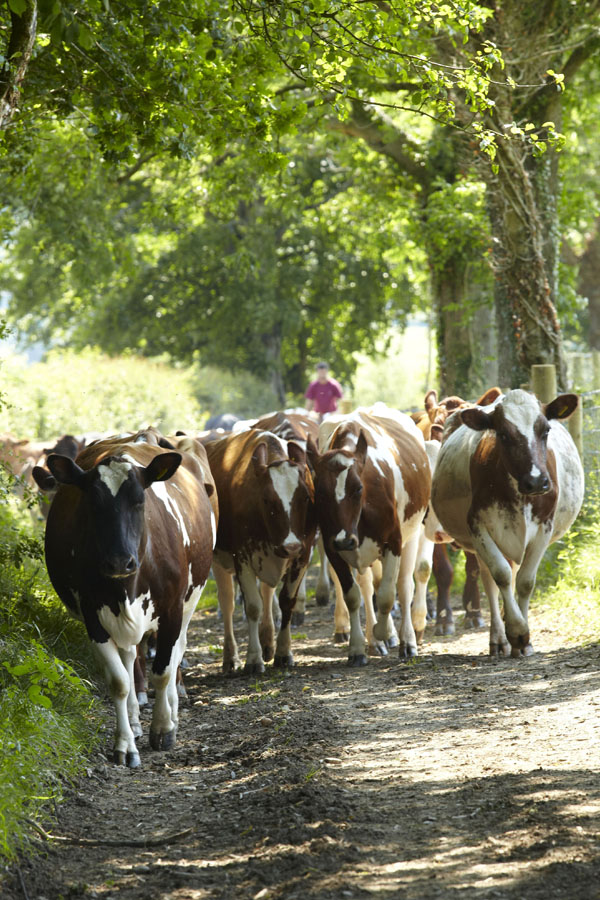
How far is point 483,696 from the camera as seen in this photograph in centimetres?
820

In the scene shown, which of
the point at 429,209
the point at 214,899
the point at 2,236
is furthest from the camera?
the point at 429,209

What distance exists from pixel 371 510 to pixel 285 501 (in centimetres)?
82

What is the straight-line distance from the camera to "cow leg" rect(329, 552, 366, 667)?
10.1m

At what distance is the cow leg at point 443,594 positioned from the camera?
11.8 meters

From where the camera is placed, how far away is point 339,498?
9969mm

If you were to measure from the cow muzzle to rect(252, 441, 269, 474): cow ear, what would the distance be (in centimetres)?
92

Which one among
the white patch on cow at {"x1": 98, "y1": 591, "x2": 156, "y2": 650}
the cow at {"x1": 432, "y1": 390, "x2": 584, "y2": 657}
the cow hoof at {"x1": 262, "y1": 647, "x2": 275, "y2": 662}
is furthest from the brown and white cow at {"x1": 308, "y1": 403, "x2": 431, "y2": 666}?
the white patch on cow at {"x1": 98, "y1": 591, "x2": 156, "y2": 650}

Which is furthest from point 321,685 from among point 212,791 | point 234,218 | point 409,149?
point 234,218

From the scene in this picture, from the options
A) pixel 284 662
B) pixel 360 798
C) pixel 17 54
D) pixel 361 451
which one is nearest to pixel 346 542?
A: pixel 361 451

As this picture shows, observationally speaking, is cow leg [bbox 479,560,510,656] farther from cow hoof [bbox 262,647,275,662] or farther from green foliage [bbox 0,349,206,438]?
green foliage [bbox 0,349,206,438]

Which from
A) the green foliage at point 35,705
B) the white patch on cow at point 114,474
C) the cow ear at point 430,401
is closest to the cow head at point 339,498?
the green foliage at point 35,705

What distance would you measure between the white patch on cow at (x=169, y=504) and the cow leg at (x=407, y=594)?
3.14m

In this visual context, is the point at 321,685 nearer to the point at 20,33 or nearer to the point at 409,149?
the point at 20,33

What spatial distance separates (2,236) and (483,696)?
849 centimetres
